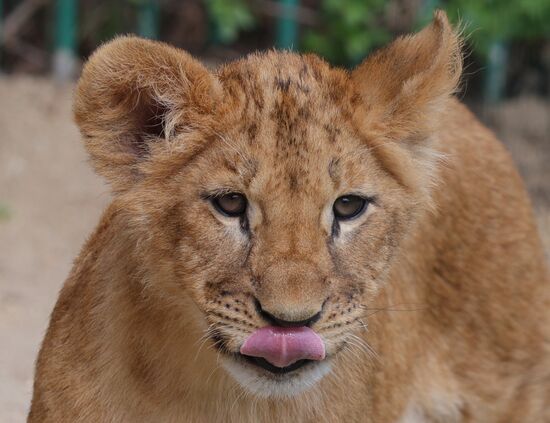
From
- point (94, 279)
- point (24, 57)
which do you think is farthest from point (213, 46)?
point (94, 279)

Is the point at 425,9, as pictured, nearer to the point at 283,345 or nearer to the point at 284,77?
the point at 284,77

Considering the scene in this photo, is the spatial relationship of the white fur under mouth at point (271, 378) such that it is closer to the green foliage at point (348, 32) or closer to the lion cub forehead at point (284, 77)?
the lion cub forehead at point (284, 77)

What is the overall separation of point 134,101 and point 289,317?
0.82 metres

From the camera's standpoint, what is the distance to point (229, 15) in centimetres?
915

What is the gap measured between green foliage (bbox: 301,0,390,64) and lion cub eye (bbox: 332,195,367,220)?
5480mm

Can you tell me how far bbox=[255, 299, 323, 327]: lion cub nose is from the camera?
3230 mm

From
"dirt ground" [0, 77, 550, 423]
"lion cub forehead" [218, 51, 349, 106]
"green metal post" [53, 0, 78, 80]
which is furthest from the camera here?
"green metal post" [53, 0, 78, 80]

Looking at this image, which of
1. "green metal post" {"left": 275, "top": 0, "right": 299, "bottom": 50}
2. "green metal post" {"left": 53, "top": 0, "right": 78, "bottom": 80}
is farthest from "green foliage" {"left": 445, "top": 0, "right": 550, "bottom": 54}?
"green metal post" {"left": 53, "top": 0, "right": 78, "bottom": 80}

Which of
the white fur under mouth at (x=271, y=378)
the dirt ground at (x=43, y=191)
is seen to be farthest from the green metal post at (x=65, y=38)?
the white fur under mouth at (x=271, y=378)

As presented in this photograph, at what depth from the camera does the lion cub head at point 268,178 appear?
3348mm

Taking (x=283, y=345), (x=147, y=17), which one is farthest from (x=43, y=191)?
(x=283, y=345)

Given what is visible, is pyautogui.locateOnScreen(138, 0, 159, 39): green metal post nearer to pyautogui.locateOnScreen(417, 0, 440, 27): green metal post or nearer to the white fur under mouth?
pyautogui.locateOnScreen(417, 0, 440, 27): green metal post

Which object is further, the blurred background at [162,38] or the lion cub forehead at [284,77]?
the blurred background at [162,38]

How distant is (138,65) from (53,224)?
4806mm
